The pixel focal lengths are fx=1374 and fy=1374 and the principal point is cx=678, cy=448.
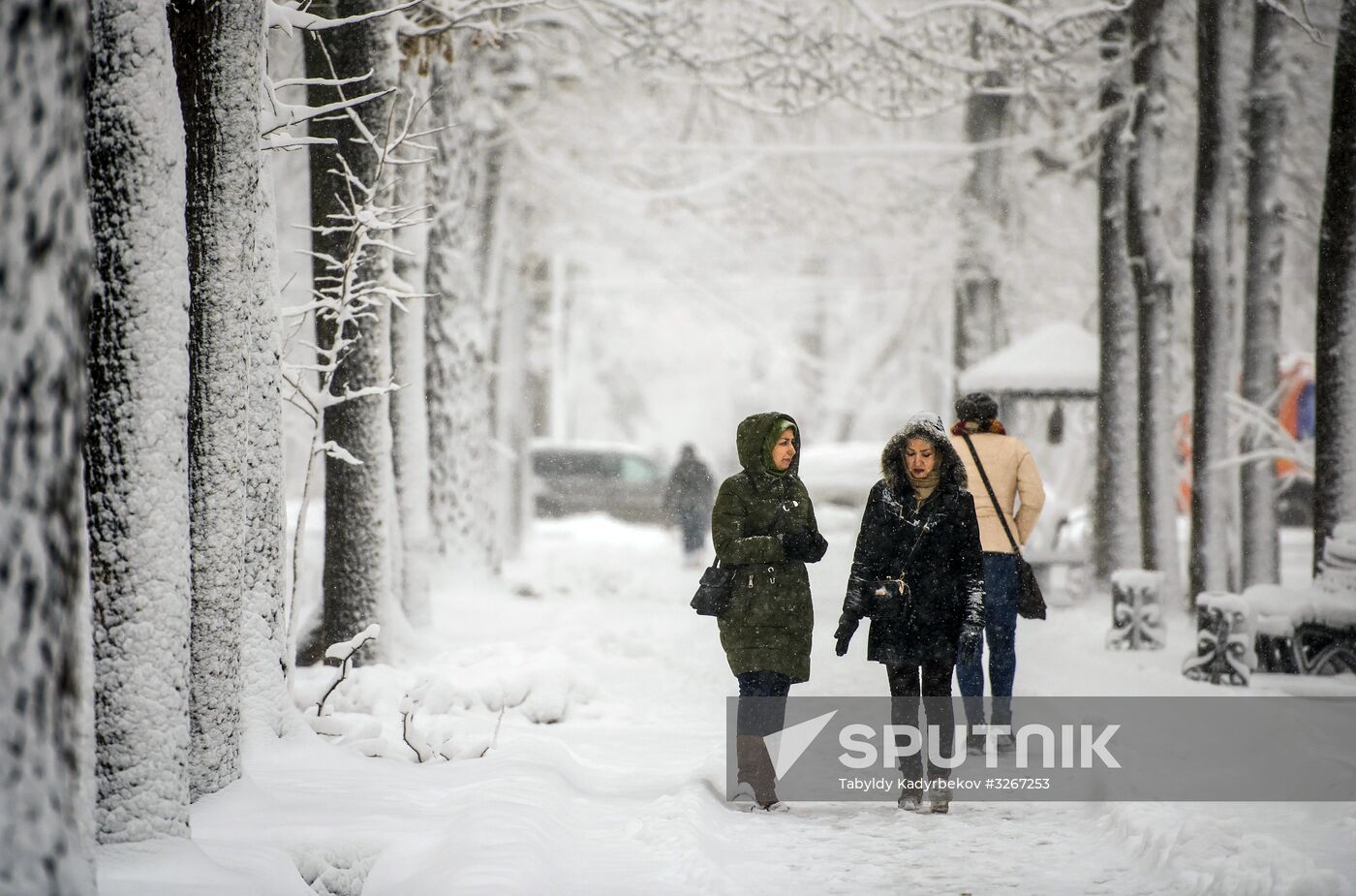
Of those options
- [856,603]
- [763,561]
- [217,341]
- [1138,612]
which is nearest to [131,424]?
[217,341]

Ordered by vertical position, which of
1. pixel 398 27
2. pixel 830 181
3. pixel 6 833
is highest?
pixel 830 181

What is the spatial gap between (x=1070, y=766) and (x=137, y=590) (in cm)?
494

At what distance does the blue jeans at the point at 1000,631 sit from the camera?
7.47m

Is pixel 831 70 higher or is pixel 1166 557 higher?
pixel 831 70

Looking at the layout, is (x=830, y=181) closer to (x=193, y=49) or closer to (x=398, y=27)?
(x=398, y=27)

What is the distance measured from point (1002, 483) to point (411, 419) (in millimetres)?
5132

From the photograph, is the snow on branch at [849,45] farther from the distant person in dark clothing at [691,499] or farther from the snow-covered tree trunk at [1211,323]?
the distant person in dark clothing at [691,499]

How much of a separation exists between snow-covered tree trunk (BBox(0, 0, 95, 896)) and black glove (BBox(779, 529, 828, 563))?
12.4ft

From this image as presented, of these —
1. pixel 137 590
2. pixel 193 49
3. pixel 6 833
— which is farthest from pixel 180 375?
pixel 6 833

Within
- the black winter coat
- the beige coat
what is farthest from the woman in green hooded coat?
the beige coat

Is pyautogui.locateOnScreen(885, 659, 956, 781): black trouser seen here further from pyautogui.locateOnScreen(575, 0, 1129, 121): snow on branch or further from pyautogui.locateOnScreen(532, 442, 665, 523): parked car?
pyautogui.locateOnScreen(532, 442, 665, 523): parked car

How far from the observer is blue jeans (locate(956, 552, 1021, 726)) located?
7.47 meters

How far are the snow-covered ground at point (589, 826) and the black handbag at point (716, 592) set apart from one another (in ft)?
2.92

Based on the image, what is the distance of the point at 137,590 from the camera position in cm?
465
